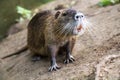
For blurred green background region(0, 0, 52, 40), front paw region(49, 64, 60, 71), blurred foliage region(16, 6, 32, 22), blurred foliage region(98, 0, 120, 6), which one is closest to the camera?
front paw region(49, 64, 60, 71)

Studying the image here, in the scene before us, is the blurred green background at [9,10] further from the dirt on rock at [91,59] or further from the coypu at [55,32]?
the coypu at [55,32]

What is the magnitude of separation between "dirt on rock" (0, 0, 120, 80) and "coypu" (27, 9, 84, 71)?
19cm

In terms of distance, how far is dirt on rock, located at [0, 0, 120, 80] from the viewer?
205 inches

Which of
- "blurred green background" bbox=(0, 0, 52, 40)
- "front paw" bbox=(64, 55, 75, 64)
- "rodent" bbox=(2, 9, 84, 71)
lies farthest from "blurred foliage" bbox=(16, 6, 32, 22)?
"front paw" bbox=(64, 55, 75, 64)

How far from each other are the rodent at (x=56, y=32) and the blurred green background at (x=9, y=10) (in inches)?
149

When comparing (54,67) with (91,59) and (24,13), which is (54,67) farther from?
(24,13)

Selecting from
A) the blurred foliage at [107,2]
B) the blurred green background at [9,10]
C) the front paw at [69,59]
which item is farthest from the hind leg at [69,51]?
the blurred green background at [9,10]

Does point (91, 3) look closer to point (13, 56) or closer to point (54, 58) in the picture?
point (13, 56)

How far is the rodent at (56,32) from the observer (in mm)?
Result: 5555

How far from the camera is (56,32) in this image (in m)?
5.92

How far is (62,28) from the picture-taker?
5777 millimetres

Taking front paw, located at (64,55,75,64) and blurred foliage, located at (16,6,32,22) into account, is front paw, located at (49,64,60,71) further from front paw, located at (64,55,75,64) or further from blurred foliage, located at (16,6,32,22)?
blurred foliage, located at (16,6,32,22)

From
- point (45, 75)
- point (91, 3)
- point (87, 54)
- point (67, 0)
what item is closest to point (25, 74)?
point (45, 75)

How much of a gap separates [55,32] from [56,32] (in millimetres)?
22
